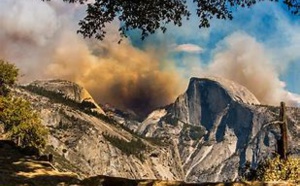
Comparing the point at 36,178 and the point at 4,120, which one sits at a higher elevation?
the point at 4,120

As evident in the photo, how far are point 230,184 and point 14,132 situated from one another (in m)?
93.9

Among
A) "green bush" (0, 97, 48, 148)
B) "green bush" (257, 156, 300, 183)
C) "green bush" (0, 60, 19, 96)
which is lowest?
"green bush" (257, 156, 300, 183)

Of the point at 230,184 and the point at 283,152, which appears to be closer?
the point at 230,184

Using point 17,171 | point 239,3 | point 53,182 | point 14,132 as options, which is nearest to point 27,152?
point 17,171

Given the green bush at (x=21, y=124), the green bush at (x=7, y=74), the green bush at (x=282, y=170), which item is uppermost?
the green bush at (x=7, y=74)

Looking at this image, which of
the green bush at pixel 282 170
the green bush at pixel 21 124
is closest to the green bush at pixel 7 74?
the green bush at pixel 21 124

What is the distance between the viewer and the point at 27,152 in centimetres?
3269

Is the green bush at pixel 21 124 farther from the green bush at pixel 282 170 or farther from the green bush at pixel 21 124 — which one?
the green bush at pixel 282 170

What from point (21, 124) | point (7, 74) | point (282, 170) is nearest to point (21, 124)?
point (21, 124)

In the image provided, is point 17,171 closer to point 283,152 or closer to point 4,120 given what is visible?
point 283,152

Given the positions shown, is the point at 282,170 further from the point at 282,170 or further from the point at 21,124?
the point at 21,124

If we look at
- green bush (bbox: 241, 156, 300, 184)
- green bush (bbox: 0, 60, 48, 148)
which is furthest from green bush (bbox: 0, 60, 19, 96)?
green bush (bbox: 241, 156, 300, 184)

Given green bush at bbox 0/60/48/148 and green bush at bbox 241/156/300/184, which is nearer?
green bush at bbox 241/156/300/184

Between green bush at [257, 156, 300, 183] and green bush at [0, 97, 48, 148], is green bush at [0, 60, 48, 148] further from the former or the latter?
green bush at [257, 156, 300, 183]
